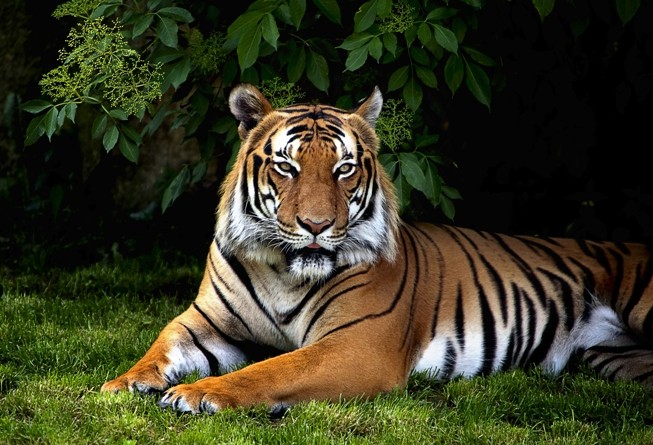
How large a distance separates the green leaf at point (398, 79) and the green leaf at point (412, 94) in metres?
0.03

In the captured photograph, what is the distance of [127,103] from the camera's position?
15.1 ft

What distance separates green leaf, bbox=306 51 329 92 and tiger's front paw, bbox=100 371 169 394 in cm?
154

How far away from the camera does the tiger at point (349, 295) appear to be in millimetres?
4012

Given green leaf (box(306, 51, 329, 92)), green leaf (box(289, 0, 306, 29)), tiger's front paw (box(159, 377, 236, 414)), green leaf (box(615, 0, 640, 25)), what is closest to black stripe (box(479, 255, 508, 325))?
green leaf (box(306, 51, 329, 92))

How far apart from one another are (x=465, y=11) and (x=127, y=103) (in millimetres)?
1586

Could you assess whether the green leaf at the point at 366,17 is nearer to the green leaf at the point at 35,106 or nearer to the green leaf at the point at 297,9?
the green leaf at the point at 297,9

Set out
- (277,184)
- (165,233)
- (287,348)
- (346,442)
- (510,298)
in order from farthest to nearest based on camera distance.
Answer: (165,233), (510,298), (287,348), (277,184), (346,442)

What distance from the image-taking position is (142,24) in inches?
173

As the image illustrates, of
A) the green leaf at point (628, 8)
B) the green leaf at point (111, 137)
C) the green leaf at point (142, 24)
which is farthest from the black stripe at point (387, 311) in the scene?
the green leaf at point (142, 24)

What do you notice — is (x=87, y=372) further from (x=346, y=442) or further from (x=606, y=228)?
(x=606, y=228)

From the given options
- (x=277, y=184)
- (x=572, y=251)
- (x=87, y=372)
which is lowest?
(x=87, y=372)

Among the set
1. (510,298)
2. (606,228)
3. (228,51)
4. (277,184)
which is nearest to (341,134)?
(277,184)

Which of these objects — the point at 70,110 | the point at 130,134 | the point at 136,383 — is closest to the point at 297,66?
the point at 130,134

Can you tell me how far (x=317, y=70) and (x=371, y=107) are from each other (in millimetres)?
349
